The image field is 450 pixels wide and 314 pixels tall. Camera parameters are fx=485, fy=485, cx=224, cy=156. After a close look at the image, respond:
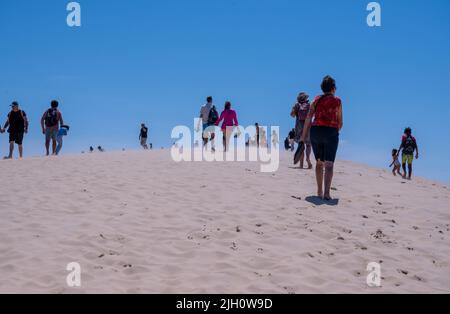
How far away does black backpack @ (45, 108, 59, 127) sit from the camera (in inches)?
674

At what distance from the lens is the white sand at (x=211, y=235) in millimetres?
6102

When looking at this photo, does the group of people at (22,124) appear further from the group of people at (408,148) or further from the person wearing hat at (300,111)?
the group of people at (408,148)

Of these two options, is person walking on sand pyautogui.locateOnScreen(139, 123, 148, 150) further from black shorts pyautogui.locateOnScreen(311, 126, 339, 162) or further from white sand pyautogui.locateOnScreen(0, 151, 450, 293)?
black shorts pyautogui.locateOnScreen(311, 126, 339, 162)

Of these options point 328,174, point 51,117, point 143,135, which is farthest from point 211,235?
point 143,135

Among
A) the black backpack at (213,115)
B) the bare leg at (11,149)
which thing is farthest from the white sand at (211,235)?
the black backpack at (213,115)

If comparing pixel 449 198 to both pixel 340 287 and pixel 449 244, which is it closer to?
pixel 449 244

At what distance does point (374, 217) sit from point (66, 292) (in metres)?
6.08

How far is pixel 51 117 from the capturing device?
1712 cm

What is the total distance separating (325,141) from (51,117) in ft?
36.2

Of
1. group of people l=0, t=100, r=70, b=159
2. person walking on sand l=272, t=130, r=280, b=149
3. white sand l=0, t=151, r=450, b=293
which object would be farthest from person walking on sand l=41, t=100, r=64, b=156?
person walking on sand l=272, t=130, r=280, b=149

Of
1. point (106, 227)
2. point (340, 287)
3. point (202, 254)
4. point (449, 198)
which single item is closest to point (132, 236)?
point (106, 227)

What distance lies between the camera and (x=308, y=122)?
403 inches

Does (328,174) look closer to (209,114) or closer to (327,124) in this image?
(327,124)

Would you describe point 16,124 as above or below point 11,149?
above
